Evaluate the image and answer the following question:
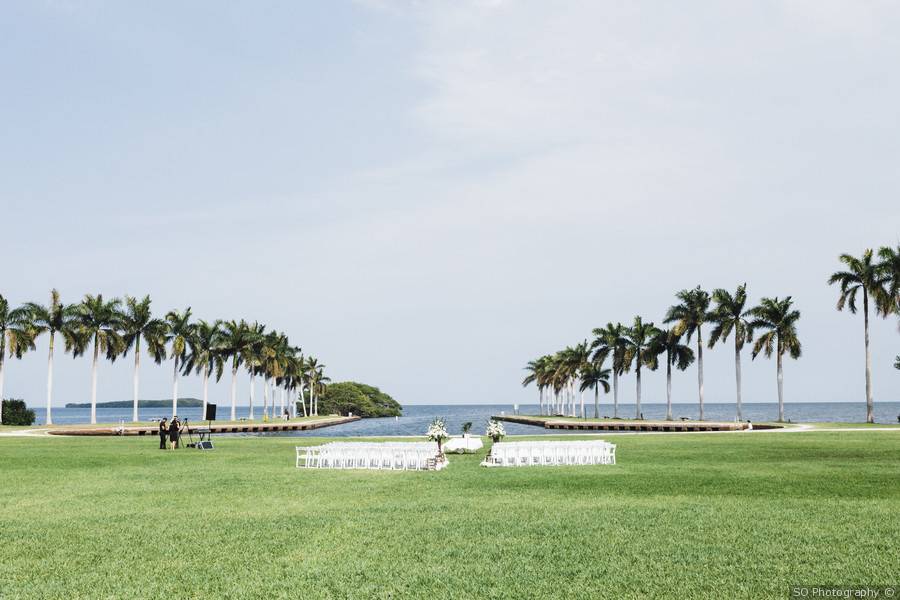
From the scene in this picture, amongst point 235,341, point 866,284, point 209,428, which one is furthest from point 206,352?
point 866,284

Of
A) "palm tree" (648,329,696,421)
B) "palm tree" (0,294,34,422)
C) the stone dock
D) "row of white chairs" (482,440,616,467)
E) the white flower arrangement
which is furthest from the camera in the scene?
"palm tree" (648,329,696,421)

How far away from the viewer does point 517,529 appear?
43.4 ft

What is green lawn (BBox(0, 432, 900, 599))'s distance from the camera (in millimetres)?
9758

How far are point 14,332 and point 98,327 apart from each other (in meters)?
8.38

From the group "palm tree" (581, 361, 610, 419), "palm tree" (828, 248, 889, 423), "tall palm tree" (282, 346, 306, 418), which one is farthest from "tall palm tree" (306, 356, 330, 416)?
"palm tree" (828, 248, 889, 423)

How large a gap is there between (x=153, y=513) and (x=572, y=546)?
8.59 m

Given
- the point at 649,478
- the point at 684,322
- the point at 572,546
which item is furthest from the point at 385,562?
the point at 684,322

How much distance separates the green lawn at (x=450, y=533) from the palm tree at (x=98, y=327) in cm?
5997

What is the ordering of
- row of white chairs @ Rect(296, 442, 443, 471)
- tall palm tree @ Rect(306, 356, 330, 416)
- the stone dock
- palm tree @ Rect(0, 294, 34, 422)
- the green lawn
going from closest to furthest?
the green lawn, row of white chairs @ Rect(296, 442, 443, 471), the stone dock, palm tree @ Rect(0, 294, 34, 422), tall palm tree @ Rect(306, 356, 330, 416)

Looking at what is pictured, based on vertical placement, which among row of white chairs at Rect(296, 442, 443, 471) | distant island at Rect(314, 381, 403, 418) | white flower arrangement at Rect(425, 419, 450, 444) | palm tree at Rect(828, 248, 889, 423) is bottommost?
A: distant island at Rect(314, 381, 403, 418)

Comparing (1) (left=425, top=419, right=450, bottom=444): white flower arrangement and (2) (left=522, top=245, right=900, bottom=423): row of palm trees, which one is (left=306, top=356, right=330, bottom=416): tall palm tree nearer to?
(2) (left=522, top=245, right=900, bottom=423): row of palm trees

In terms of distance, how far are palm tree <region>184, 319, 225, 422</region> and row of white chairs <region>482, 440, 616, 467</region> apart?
72.0m

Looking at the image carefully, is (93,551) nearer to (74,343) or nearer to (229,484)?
(229,484)

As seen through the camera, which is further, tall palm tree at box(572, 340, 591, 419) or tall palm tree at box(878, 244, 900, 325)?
tall palm tree at box(572, 340, 591, 419)
